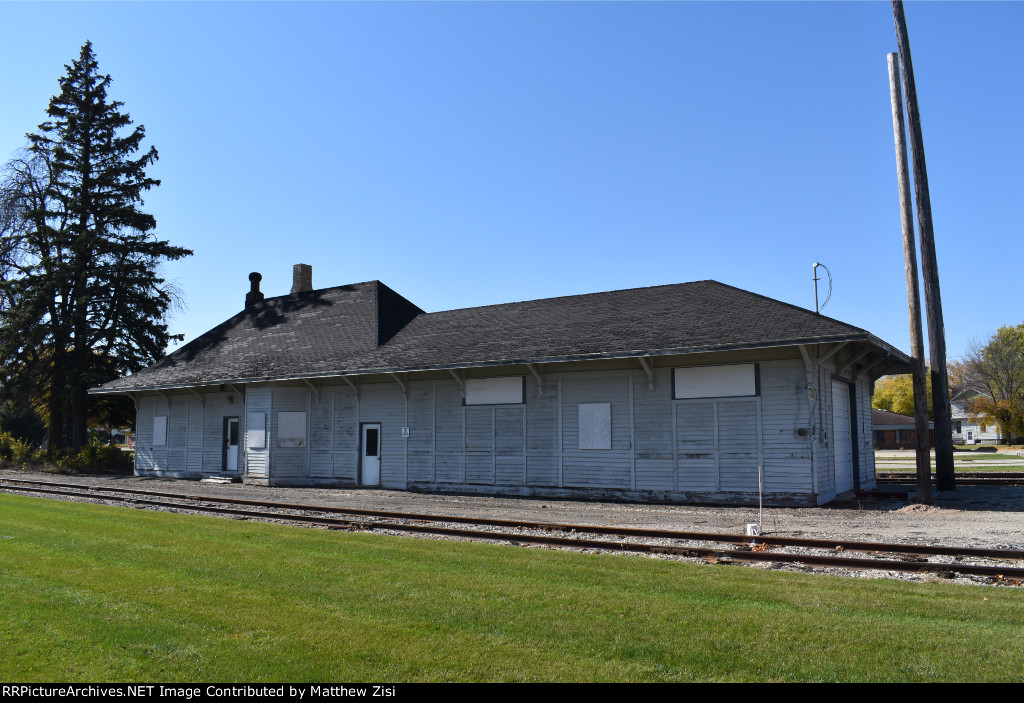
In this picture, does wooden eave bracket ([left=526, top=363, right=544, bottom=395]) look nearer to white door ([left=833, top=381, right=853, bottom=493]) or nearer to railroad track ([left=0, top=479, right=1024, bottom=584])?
railroad track ([left=0, top=479, right=1024, bottom=584])

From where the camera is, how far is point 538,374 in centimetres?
1955

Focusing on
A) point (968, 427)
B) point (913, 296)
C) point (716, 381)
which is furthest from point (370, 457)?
point (968, 427)

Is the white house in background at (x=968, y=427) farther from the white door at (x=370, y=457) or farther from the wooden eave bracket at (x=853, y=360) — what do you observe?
the white door at (x=370, y=457)

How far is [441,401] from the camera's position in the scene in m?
21.5

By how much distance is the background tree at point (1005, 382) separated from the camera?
2662 inches

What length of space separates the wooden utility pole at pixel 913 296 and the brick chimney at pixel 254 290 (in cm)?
2673

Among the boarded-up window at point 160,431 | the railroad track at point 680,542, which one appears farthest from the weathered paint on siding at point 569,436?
the railroad track at point 680,542

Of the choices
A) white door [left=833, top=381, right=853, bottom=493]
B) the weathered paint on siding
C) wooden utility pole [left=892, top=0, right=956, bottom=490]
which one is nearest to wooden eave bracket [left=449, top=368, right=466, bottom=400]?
the weathered paint on siding

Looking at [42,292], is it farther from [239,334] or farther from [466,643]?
[466,643]

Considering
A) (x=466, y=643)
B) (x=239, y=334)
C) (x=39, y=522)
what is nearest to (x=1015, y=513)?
(x=466, y=643)

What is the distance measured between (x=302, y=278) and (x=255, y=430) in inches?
409

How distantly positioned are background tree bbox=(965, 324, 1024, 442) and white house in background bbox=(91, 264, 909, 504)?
56706 millimetres

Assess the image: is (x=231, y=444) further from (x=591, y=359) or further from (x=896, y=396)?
(x=896, y=396)
